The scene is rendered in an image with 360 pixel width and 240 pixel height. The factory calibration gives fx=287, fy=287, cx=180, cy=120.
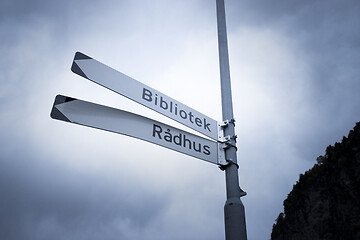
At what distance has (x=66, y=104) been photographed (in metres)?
2.55

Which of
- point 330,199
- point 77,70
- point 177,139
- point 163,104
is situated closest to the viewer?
point 77,70

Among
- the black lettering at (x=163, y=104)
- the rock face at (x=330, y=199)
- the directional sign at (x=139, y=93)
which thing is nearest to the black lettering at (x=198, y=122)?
the directional sign at (x=139, y=93)

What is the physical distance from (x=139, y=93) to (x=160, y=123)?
0.37 metres

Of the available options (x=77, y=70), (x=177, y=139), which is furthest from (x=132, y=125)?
(x=77, y=70)

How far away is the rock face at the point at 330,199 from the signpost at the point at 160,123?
1050cm

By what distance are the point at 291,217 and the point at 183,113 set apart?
15.3 meters

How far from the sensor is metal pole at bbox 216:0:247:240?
7.36ft

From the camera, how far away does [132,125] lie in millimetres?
2789

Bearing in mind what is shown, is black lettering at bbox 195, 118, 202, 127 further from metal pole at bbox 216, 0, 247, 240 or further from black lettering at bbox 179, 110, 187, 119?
metal pole at bbox 216, 0, 247, 240

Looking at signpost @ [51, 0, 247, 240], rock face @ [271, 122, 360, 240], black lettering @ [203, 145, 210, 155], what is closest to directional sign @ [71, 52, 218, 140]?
signpost @ [51, 0, 247, 240]

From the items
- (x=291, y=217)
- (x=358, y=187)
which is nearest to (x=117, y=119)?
(x=358, y=187)

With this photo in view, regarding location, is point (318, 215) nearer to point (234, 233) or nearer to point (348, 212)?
point (348, 212)

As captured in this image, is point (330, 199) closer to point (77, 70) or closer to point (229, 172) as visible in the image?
point (229, 172)

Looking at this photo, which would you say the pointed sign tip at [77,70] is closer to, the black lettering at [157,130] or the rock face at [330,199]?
the black lettering at [157,130]
